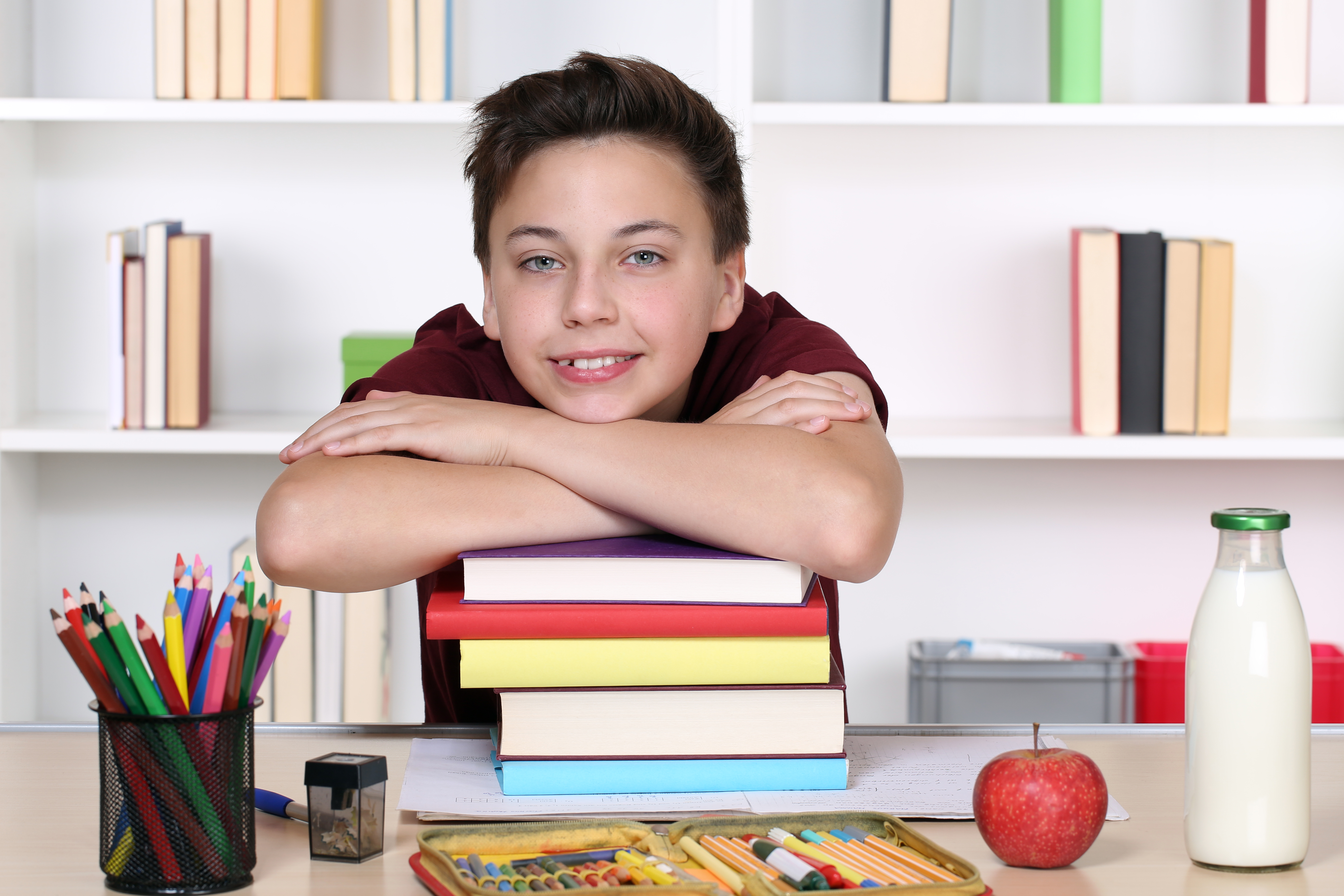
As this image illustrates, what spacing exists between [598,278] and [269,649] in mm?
490

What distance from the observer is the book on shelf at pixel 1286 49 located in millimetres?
1950

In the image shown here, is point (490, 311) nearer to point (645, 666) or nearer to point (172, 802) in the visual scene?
point (645, 666)

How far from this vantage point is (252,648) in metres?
0.69

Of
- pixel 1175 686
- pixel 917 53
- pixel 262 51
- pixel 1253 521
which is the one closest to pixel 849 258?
pixel 917 53

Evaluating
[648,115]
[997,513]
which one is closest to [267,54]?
[648,115]

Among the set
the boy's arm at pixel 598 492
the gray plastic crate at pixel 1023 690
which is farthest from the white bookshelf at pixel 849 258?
the boy's arm at pixel 598 492

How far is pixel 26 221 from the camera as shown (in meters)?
2.15

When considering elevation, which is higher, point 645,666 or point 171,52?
point 171,52

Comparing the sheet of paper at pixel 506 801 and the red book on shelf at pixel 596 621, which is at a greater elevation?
the red book on shelf at pixel 596 621

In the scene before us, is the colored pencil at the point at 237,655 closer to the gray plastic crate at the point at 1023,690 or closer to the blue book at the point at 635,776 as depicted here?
the blue book at the point at 635,776

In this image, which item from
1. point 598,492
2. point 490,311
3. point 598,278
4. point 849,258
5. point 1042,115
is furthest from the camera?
point 849,258

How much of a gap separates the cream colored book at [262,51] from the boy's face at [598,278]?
0.99 m

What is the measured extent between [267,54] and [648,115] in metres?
1.05

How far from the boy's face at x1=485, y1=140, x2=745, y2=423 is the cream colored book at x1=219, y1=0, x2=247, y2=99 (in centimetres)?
101
